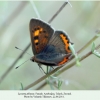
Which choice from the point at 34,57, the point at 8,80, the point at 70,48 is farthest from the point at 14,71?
the point at 70,48

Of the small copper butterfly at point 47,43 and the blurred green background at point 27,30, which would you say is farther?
the blurred green background at point 27,30

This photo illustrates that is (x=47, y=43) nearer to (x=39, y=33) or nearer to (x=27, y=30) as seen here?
(x=39, y=33)

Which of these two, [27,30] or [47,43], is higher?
[27,30]

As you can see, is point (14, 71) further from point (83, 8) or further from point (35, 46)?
point (83, 8)

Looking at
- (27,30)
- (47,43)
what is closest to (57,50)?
(47,43)

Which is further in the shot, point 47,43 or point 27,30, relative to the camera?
point 27,30

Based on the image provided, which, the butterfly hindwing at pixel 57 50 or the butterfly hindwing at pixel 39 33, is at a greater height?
the butterfly hindwing at pixel 39 33
